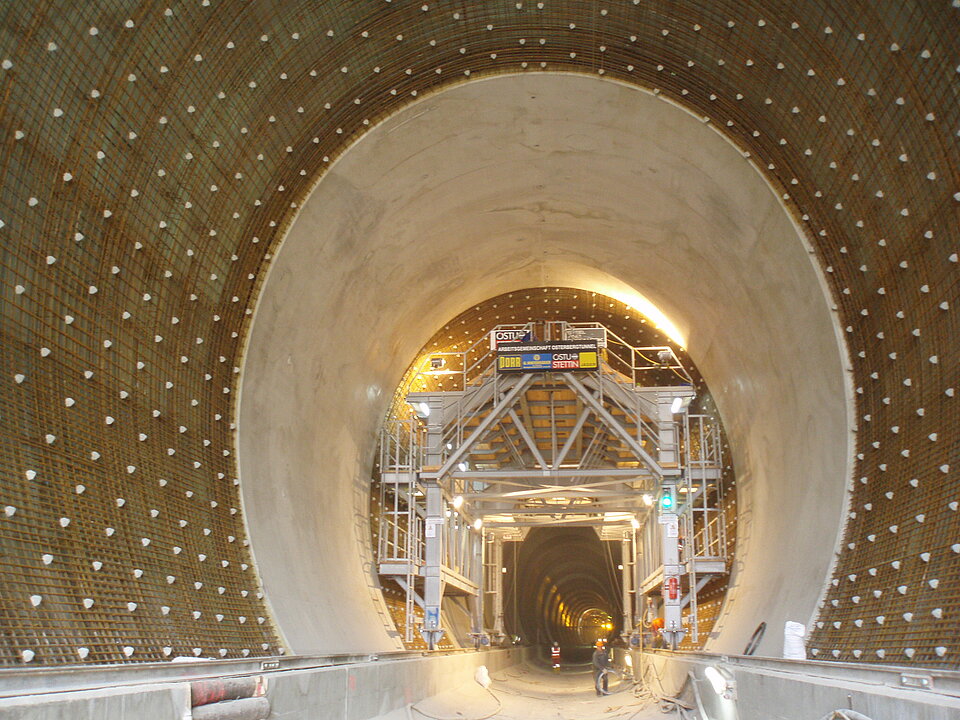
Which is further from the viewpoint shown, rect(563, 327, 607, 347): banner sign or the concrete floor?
rect(563, 327, 607, 347): banner sign

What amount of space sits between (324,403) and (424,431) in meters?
5.21

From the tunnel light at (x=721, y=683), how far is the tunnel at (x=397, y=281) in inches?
13.0

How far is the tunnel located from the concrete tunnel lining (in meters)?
0.07

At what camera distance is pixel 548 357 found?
17281 mm

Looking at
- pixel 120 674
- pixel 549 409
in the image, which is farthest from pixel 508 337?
pixel 120 674

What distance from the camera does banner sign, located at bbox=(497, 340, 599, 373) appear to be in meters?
17.1

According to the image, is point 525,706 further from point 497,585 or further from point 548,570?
point 548,570

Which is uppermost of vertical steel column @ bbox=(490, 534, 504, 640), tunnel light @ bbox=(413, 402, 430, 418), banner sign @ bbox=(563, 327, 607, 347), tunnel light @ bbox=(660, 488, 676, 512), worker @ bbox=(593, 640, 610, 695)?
banner sign @ bbox=(563, 327, 607, 347)

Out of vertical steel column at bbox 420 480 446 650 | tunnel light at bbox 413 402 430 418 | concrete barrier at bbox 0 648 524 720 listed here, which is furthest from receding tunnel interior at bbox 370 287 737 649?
concrete barrier at bbox 0 648 524 720

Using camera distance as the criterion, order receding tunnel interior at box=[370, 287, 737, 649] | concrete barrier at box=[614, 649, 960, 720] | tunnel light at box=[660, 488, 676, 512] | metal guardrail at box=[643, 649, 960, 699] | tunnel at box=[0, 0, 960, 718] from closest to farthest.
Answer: concrete barrier at box=[614, 649, 960, 720] → metal guardrail at box=[643, 649, 960, 699] → tunnel at box=[0, 0, 960, 718] → tunnel light at box=[660, 488, 676, 512] → receding tunnel interior at box=[370, 287, 737, 649]

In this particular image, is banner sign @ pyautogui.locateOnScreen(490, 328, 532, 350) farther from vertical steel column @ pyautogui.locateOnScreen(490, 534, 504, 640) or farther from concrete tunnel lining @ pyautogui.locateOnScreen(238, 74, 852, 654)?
vertical steel column @ pyautogui.locateOnScreen(490, 534, 504, 640)

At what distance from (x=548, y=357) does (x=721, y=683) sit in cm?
905

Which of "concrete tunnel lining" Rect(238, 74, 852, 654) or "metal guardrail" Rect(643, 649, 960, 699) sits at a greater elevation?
"concrete tunnel lining" Rect(238, 74, 852, 654)

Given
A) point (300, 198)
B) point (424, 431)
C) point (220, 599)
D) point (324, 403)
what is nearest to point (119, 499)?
point (220, 599)
